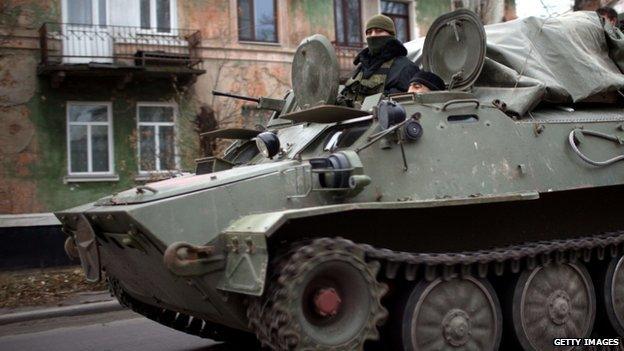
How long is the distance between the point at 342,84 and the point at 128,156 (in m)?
9.61

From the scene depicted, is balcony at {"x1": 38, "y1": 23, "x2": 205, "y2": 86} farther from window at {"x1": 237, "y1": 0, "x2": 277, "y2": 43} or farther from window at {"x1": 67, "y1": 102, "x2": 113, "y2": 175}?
window at {"x1": 237, "y1": 0, "x2": 277, "y2": 43}

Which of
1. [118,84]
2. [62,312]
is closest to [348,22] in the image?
[118,84]

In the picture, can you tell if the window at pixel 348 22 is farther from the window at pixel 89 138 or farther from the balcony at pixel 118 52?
the window at pixel 89 138

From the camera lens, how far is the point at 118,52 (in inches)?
612

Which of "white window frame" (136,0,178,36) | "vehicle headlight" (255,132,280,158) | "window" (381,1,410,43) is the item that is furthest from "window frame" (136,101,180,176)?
"vehicle headlight" (255,132,280,158)

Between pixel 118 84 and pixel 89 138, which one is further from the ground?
pixel 118 84

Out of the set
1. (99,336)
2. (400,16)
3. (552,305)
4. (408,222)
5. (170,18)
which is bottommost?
(99,336)

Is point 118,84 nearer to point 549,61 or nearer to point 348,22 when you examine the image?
point 348,22

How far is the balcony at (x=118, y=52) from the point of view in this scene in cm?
1475

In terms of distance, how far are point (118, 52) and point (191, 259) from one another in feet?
39.8

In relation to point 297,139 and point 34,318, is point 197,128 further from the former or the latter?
point 297,139

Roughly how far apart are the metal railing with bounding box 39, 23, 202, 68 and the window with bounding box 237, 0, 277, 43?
4.50 feet

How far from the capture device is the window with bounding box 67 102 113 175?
15.4 metres

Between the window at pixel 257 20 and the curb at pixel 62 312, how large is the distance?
8471 millimetres
